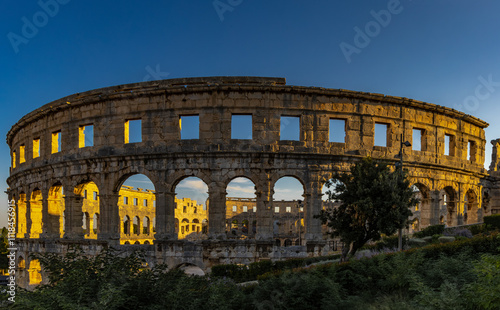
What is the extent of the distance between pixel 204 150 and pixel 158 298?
11.4 metres

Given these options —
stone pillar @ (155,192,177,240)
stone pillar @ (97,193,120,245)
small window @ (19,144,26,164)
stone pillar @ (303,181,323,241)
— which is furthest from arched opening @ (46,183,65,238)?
stone pillar @ (303,181,323,241)

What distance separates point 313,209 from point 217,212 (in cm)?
505

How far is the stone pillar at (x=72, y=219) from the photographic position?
20156 mm

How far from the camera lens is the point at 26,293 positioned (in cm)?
679

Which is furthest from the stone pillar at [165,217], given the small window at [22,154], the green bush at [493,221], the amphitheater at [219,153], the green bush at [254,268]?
the green bush at [493,221]

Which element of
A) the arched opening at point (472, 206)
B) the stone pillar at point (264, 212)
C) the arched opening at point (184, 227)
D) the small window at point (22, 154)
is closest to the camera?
the stone pillar at point (264, 212)

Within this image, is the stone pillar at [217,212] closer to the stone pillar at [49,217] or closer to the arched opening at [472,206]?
the stone pillar at [49,217]

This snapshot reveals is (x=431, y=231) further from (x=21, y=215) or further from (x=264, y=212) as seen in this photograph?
(x=21, y=215)

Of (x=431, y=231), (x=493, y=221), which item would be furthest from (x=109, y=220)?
(x=493, y=221)

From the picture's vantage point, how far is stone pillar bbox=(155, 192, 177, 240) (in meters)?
17.9

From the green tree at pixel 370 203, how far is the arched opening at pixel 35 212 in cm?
2057

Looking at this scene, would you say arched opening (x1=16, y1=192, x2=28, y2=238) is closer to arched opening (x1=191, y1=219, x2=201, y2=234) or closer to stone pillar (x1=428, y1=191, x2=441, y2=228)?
arched opening (x1=191, y1=219, x2=201, y2=234)

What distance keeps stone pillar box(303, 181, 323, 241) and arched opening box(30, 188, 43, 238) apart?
1838cm

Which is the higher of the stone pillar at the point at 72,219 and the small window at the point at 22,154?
the small window at the point at 22,154
